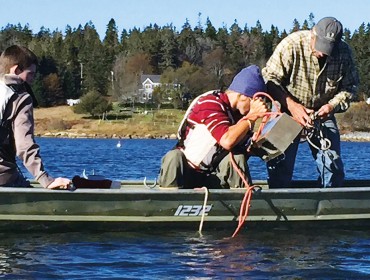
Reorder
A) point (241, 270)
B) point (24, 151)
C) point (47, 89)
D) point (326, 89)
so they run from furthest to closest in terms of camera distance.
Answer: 1. point (47, 89)
2. point (326, 89)
3. point (24, 151)
4. point (241, 270)

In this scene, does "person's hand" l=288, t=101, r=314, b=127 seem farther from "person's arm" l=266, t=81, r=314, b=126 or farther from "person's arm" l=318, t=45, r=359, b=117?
"person's arm" l=318, t=45, r=359, b=117

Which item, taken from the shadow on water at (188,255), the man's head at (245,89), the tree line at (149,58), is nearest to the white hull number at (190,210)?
the shadow on water at (188,255)

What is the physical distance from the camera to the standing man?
10.4 metres

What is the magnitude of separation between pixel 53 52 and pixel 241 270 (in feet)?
420

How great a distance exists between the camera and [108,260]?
26.4 feet

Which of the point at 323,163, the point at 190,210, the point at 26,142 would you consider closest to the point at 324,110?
the point at 323,163

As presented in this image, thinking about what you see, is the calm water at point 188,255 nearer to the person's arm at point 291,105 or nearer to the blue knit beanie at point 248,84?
the person's arm at point 291,105

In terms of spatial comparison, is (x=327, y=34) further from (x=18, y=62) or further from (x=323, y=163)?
(x=18, y=62)

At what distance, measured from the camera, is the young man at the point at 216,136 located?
8953mm

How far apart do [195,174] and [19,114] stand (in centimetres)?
225

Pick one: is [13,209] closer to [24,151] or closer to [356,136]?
[24,151]

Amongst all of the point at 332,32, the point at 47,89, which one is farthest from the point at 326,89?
the point at 47,89

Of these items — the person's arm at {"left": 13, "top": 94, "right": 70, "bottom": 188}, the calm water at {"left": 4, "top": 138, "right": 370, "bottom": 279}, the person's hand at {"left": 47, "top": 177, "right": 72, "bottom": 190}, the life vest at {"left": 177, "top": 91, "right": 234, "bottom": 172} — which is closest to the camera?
the calm water at {"left": 4, "top": 138, "right": 370, "bottom": 279}

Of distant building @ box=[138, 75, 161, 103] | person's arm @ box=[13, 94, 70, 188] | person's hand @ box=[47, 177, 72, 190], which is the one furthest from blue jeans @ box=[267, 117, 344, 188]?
distant building @ box=[138, 75, 161, 103]
